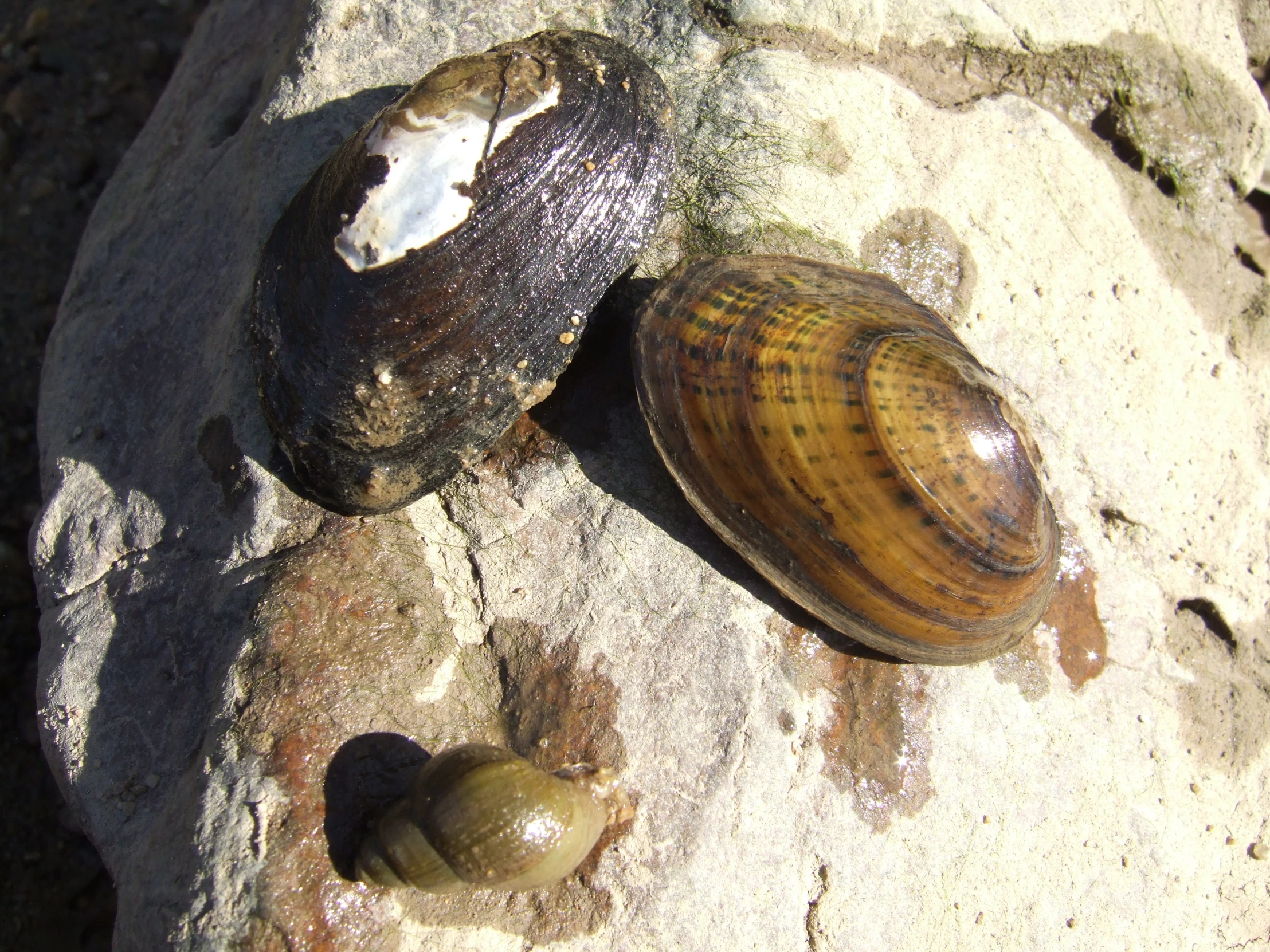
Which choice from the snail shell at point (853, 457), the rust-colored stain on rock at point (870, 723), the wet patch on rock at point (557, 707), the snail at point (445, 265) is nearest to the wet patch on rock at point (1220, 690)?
the snail shell at point (853, 457)

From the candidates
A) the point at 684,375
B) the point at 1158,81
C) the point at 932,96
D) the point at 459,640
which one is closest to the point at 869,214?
the point at 932,96

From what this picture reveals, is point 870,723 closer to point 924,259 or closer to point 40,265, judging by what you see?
point 924,259

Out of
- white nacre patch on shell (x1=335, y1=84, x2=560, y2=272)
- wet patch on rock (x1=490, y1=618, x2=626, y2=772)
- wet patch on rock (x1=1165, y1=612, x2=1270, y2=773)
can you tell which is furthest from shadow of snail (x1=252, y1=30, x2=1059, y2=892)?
wet patch on rock (x1=1165, y1=612, x2=1270, y2=773)

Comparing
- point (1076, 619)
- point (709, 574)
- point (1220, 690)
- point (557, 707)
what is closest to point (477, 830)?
point (557, 707)

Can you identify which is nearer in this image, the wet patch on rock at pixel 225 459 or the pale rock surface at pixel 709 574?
the pale rock surface at pixel 709 574

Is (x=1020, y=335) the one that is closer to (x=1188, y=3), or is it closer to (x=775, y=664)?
(x=775, y=664)

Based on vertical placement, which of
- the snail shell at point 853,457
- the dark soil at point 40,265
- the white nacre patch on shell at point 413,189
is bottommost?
the dark soil at point 40,265

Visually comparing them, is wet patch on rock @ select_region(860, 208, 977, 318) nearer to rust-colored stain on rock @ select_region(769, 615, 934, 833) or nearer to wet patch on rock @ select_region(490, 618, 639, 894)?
rust-colored stain on rock @ select_region(769, 615, 934, 833)

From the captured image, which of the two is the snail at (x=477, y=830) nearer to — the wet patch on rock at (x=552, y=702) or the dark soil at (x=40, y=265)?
the wet patch on rock at (x=552, y=702)
